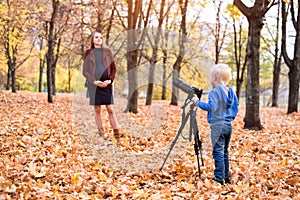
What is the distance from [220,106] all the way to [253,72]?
17.4 feet

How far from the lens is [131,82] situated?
45.0ft

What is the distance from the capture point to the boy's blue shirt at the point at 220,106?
3.81 metres

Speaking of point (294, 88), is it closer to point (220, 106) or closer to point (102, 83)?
point (102, 83)

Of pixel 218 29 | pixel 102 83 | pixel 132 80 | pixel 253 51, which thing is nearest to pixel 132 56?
pixel 132 80

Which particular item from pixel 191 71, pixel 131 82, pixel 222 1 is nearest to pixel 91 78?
pixel 131 82

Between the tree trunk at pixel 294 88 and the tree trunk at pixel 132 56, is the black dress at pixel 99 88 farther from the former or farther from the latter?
the tree trunk at pixel 294 88

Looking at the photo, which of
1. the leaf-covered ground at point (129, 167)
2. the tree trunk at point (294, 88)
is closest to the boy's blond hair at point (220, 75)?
the leaf-covered ground at point (129, 167)

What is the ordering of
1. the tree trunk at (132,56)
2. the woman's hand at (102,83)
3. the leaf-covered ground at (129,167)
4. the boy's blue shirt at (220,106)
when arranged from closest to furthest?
1. the leaf-covered ground at (129,167)
2. the boy's blue shirt at (220,106)
3. the woman's hand at (102,83)
4. the tree trunk at (132,56)

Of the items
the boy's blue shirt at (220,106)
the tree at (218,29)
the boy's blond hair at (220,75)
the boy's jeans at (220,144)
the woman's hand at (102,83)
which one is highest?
the tree at (218,29)

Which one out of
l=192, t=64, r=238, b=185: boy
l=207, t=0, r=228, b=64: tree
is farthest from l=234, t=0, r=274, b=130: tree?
l=207, t=0, r=228, b=64: tree

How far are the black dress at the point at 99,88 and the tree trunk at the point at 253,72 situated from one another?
4.25 meters

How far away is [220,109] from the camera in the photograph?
3.91m

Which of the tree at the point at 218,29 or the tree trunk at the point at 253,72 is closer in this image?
the tree trunk at the point at 253,72

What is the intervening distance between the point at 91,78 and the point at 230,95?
310 cm
